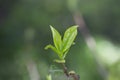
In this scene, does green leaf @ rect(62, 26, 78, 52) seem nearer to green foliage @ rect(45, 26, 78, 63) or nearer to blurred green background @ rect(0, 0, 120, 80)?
green foliage @ rect(45, 26, 78, 63)

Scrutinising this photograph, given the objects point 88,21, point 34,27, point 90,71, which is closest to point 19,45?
point 34,27

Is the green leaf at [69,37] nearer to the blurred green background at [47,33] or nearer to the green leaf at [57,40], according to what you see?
the green leaf at [57,40]

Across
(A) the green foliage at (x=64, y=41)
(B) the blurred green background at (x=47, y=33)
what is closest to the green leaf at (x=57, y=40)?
(A) the green foliage at (x=64, y=41)

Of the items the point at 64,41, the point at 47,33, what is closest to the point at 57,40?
the point at 64,41

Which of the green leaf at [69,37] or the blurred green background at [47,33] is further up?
the green leaf at [69,37]

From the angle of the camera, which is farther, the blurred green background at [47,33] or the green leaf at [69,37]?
the blurred green background at [47,33]

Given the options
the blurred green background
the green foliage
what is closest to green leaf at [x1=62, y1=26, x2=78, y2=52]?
the green foliage

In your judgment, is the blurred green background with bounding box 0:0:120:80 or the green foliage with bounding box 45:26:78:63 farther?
the blurred green background with bounding box 0:0:120:80

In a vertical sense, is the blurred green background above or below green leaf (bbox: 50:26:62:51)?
below

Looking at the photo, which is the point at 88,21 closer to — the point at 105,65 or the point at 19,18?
the point at 19,18
